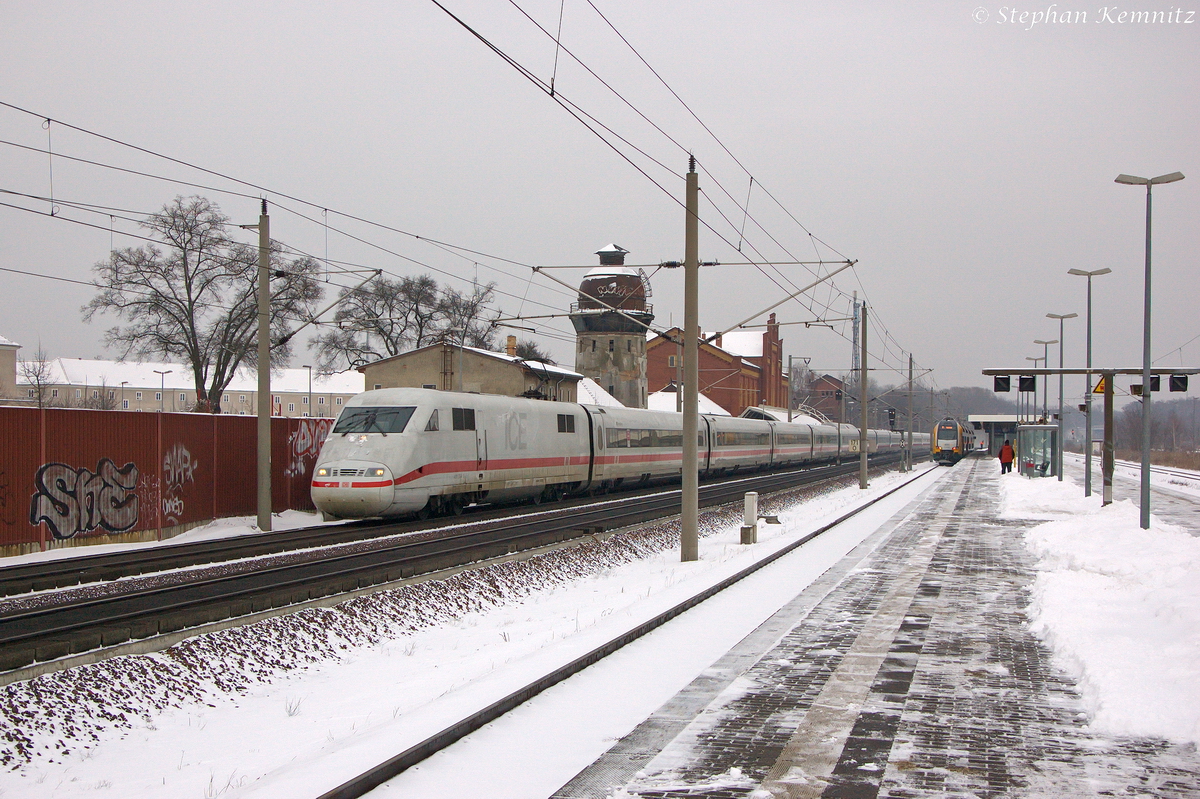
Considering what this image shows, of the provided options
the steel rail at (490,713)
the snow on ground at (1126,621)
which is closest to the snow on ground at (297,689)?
the steel rail at (490,713)

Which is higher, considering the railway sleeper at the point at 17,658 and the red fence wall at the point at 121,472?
the red fence wall at the point at 121,472

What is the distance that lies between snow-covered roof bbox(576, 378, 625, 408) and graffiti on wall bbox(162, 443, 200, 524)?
A: 4445cm

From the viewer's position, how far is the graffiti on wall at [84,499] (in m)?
16.7

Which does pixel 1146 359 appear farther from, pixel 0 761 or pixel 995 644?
pixel 0 761

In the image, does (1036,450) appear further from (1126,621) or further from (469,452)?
(1126,621)

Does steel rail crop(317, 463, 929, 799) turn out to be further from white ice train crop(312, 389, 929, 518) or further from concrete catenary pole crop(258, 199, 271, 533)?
concrete catenary pole crop(258, 199, 271, 533)

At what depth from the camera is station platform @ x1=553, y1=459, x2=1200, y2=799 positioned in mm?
5906

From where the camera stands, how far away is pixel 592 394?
67.1m

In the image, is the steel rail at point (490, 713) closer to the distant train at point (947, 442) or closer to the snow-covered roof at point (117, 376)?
the distant train at point (947, 442)

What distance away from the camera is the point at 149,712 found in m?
7.39

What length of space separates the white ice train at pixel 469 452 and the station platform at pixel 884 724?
1079cm

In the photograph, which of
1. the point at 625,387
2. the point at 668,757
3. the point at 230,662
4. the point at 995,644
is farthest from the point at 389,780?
the point at 625,387

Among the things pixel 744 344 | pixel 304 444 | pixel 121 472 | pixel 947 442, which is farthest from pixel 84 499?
pixel 744 344

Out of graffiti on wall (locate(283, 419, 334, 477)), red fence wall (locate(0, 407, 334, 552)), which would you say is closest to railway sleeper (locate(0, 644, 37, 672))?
red fence wall (locate(0, 407, 334, 552))
